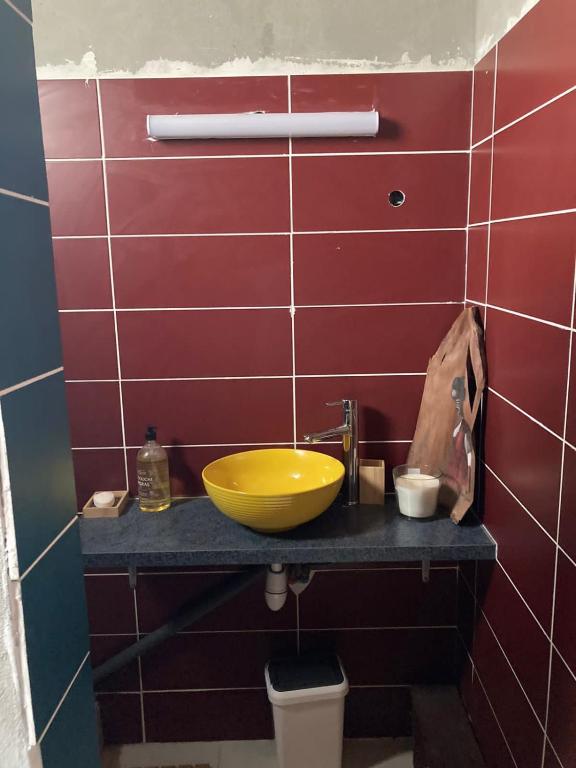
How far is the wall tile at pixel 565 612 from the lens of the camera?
1.19 meters

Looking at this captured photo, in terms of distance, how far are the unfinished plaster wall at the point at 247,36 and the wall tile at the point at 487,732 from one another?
5.72ft

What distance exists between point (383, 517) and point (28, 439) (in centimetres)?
123

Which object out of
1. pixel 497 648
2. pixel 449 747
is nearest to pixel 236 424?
pixel 497 648

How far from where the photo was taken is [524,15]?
1391mm

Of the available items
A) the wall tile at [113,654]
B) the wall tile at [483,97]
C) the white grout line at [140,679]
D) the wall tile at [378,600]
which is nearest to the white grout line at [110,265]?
the white grout line at [140,679]

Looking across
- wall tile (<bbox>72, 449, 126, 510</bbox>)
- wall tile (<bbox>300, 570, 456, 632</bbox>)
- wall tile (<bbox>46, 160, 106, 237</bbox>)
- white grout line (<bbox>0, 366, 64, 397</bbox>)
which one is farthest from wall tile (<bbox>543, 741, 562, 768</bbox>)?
wall tile (<bbox>46, 160, 106, 237</bbox>)

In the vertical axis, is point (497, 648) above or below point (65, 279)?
below

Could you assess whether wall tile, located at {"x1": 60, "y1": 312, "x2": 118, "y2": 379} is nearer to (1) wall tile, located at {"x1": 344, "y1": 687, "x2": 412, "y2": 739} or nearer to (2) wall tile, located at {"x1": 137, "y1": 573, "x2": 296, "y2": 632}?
(2) wall tile, located at {"x1": 137, "y1": 573, "x2": 296, "y2": 632}

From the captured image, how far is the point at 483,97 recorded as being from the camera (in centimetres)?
168

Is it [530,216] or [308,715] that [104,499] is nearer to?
[308,715]

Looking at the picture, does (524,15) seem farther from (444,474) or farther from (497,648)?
(497,648)

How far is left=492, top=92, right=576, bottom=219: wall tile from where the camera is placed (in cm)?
120

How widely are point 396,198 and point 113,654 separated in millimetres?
1660

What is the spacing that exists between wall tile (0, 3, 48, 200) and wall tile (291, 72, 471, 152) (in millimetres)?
1114
